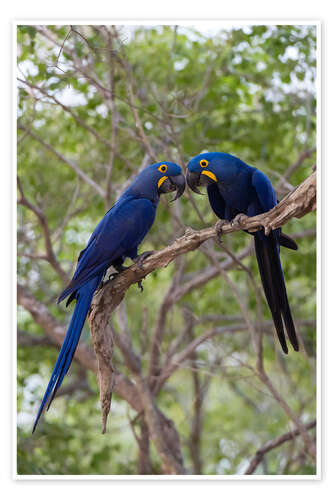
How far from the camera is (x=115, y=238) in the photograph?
6.76 ft

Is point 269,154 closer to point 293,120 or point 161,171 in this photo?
point 293,120

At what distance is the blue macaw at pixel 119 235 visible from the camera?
1969mm

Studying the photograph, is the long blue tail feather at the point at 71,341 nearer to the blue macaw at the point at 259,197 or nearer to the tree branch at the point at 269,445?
the blue macaw at the point at 259,197

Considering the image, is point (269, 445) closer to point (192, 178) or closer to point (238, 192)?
point (238, 192)

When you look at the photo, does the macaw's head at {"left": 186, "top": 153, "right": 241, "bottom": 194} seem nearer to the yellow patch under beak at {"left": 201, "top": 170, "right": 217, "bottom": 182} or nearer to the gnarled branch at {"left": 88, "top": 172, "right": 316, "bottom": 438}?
the yellow patch under beak at {"left": 201, "top": 170, "right": 217, "bottom": 182}

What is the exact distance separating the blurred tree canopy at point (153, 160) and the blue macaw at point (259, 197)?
67 centimetres

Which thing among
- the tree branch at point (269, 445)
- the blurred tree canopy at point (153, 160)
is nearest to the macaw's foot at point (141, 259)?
the blurred tree canopy at point (153, 160)

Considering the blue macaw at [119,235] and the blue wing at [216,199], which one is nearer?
the blue macaw at [119,235]

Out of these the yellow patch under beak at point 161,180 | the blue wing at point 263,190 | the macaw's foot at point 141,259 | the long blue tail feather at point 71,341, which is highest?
the yellow patch under beak at point 161,180

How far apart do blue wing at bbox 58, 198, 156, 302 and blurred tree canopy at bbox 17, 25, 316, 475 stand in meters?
0.74

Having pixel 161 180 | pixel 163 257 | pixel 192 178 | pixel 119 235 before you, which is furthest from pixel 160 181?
pixel 163 257

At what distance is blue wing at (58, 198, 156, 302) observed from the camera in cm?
200

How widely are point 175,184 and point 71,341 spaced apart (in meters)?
0.76
